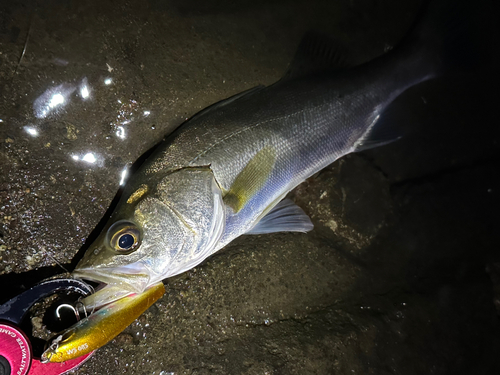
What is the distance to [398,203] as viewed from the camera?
111 inches

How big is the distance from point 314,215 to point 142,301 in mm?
1531

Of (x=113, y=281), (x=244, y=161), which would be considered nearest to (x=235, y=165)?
(x=244, y=161)

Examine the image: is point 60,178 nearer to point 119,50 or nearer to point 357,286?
point 119,50

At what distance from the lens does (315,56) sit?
241 cm

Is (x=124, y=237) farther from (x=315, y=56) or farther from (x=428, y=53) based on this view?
(x=428, y=53)

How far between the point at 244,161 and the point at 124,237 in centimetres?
85

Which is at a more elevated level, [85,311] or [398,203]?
[85,311]

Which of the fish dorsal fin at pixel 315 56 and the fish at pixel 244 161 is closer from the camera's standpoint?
the fish at pixel 244 161

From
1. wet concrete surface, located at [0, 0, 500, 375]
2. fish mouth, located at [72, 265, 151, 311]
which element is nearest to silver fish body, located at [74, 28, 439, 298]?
fish mouth, located at [72, 265, 151, 311]

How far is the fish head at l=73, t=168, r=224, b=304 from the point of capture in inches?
58.7

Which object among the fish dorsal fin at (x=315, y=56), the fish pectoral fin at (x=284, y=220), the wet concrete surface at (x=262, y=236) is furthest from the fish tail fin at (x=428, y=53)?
the fish pectoral fin at (x=284, y=220)

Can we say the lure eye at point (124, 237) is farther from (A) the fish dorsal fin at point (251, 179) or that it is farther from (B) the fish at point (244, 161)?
(A) the fish dorsal fin at point (251, 179)

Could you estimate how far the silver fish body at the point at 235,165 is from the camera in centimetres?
155

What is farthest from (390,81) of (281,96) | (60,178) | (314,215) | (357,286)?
(60,178)
